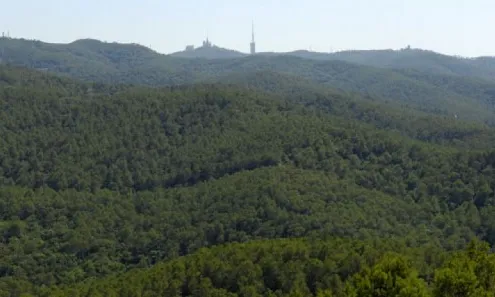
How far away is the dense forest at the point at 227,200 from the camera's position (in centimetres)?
5269

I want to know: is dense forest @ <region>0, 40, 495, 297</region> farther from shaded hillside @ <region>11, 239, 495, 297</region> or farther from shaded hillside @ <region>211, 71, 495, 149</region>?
shaded hillside @ <region>211, 71, 495, 149</region>

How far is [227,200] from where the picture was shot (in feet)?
304

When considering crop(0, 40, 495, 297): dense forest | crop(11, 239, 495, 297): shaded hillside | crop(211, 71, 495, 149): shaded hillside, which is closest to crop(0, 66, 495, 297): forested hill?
crop(0, 40, 495, 297): dense forest

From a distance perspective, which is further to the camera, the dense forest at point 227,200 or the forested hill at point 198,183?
the forested hill at point 198,183

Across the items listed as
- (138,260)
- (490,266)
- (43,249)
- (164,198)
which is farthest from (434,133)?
(490,266)

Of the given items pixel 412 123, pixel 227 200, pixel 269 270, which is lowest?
pixel 227 200

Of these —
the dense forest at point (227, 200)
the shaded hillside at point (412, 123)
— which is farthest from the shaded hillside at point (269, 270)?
the shaded hillside at point (412, 123)

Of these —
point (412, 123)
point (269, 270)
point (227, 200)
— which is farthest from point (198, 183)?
point (412, 123)

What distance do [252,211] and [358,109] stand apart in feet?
337

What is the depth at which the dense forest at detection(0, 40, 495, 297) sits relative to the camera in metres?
52.7

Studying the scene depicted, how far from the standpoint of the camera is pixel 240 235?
82.0 m

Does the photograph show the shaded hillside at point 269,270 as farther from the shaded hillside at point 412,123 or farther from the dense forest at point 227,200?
the shaded hillside at point 412,123

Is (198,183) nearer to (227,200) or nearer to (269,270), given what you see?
(227,200)

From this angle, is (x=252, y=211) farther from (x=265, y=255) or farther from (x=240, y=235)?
(x=265, y=255)
